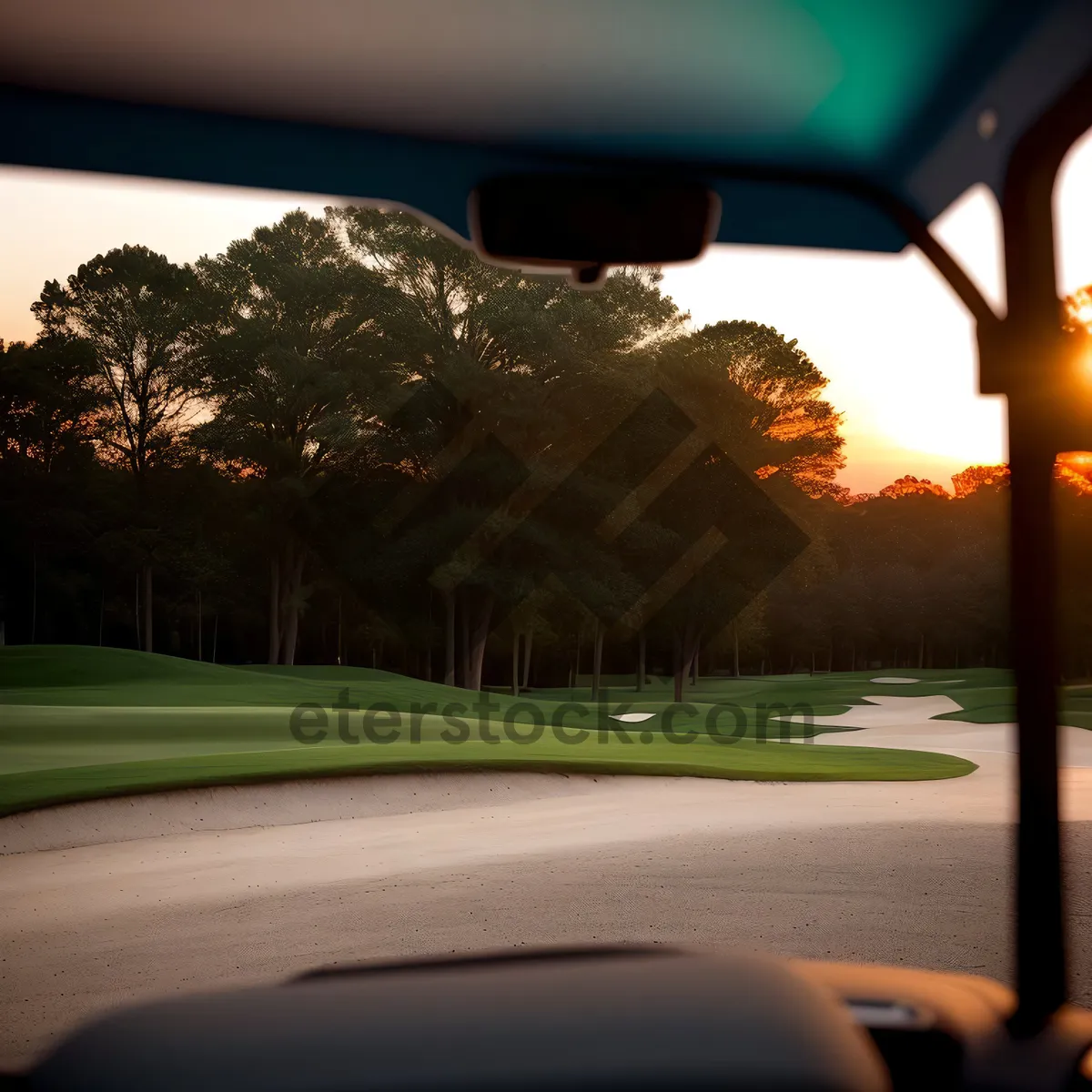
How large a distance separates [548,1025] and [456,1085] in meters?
0.10

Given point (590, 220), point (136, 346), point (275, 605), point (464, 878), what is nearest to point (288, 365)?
point (136, 346)

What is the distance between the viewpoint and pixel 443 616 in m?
31.2

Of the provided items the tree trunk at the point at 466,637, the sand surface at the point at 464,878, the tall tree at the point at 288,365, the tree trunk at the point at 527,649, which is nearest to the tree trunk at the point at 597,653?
the tree trunk at the point at 527,649

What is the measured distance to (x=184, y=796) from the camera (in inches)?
308

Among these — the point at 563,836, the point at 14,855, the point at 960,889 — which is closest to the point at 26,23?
the point at 960,889

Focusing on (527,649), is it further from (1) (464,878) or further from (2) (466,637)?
(1) (464,878)

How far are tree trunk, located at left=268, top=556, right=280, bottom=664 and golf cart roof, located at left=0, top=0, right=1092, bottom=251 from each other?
27.2 metres

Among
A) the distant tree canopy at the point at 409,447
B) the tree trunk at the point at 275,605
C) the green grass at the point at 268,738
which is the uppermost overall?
the distant tree canopy at the point at 409,447

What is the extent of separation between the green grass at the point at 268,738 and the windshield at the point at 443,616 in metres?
0.08

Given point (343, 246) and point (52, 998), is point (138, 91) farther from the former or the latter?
point (343, 246)

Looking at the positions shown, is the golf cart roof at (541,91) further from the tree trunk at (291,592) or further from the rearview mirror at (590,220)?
the tree trunk at (291,592)

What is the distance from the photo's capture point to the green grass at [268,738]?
873 cm

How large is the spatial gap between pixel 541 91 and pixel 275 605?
27.9 metres

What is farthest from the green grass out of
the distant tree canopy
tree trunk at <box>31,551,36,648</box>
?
tree trunk at <box>31,551,36,648</box>
